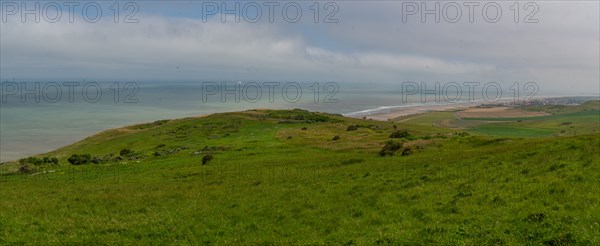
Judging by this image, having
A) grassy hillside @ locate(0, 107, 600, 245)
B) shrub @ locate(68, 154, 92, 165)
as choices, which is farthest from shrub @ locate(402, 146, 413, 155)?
shrub @ locate(68, 154, 92, 165)

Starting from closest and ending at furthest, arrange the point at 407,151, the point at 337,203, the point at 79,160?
the point at 337,203, the point at 407,151, the point at 79,160

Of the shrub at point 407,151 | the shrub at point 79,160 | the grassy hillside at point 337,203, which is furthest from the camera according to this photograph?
the shrub at point 79,160

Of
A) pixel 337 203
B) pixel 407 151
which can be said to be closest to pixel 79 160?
pixel 407 151

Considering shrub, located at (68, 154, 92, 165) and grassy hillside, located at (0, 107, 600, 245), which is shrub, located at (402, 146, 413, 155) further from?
shrub, located at (68, 154, 92, 165)

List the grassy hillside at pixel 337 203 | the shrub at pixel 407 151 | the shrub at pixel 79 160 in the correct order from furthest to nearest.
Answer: the shrub at pixel 79 160 → the shrub at pixel 407 151 → the grassy hillside at pixel 337 203

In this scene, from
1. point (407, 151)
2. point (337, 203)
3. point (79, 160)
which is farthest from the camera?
point (79, 160)

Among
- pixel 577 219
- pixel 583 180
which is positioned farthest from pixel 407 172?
pixel 577 219

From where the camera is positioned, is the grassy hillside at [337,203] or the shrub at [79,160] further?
the shrub at [79,160]

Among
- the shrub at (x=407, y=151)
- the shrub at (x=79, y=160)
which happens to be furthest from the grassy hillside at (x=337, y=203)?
the shrub at (x=79, y=160)

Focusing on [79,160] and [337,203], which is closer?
[337,203]

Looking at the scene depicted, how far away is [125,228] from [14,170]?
43637mm

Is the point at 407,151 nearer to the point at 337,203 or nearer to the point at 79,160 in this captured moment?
the point at 337,203

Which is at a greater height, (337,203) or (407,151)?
(407,151)

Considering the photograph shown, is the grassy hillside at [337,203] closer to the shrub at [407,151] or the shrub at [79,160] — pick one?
the shrub at [407,151]
